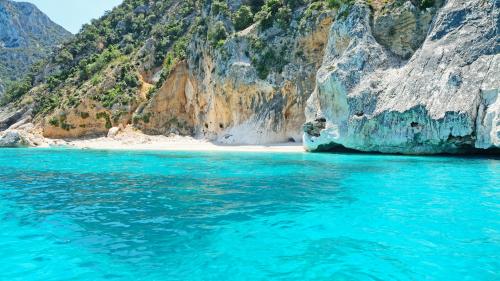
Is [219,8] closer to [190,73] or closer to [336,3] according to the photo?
[190,73]

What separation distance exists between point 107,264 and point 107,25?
83.8 meters

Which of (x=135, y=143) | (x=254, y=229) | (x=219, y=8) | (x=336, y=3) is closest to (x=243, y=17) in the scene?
(x=219, y=8)

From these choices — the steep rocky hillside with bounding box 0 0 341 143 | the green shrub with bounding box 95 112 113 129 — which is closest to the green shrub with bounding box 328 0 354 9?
the steep rocky hillside with bounding box 0 0 341 143

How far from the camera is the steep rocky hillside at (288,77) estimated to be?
27.3 meters

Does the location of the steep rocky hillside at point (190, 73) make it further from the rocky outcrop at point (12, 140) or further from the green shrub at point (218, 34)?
the rocky outcrop at point (12, 140)

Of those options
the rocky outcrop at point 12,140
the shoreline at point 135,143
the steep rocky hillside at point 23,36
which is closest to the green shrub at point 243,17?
the shoreline at point 135,143

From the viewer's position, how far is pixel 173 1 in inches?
3125

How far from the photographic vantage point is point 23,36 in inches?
5989

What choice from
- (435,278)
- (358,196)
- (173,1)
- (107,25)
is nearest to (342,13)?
(358,196)

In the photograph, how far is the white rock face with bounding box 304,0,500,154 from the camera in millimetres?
25609

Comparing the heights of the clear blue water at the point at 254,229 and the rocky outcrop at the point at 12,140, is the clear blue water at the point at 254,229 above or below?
below

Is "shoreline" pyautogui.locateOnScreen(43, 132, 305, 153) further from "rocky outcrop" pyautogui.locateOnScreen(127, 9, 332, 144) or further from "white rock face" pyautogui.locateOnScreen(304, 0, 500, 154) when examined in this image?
"white rock face" pyautogui.locateOnScreen(304, 0, 500, 154)

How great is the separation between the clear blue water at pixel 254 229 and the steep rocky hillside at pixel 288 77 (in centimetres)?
1151

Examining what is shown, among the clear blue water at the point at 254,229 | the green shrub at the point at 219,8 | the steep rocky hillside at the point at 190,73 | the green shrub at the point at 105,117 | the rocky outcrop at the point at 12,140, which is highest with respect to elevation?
the green shrub at the point at 219,8
